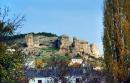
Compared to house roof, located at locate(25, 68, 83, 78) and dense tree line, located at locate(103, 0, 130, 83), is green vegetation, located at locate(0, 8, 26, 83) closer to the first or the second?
dense tree line, located at locate(103, 0, 130, 83)

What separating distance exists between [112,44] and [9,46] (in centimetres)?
1981

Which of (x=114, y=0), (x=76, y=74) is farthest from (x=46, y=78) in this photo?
(x=114, y=0)

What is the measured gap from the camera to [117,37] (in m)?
42.9

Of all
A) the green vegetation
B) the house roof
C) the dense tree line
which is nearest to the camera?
the green vegetation

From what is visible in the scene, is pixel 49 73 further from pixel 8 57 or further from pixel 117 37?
pixel 8 57

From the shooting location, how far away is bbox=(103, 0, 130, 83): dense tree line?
41.1 m

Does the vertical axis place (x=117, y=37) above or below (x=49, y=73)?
above

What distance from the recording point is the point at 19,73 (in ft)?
80.6

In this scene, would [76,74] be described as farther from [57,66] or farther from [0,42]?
[0,42]

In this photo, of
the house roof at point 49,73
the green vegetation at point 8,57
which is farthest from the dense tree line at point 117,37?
the house roof at point 49,73

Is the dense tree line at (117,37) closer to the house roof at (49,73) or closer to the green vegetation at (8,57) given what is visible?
the green vegetation at (8,57)

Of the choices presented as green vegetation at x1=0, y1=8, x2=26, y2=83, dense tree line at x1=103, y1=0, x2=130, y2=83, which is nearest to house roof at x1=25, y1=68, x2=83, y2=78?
dense tree line at x1=103, y1=0, x2=130, y2=83

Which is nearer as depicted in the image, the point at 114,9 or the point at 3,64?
the point at 3,64

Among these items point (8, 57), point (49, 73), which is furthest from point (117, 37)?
point (49, 73)
